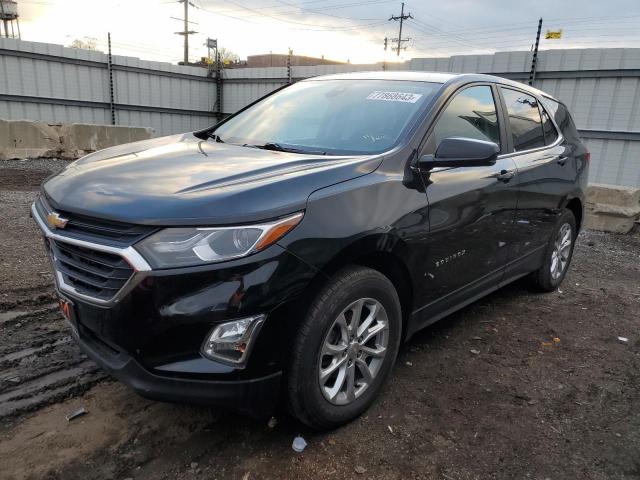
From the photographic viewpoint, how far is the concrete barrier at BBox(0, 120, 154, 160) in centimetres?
1086

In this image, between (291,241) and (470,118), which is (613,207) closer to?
(470,118)

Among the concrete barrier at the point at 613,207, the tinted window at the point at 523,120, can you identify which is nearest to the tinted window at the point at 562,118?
the tinted window at the point at 523,120

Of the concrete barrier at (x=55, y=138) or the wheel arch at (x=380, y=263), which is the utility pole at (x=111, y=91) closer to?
the concrete barrier at (x=55, y=138)

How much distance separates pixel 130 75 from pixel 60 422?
13.9 metres

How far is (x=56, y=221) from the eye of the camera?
228 cm

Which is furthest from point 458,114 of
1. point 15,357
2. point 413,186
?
point 15,357

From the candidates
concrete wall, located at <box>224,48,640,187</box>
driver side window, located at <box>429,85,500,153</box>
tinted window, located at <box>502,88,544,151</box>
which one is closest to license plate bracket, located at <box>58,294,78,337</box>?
driver side window, located at <box>429,85,500,153</box>

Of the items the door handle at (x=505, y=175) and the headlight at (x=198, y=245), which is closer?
the headlight at (x=198, y=245)

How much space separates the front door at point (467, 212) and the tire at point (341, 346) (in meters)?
0.42

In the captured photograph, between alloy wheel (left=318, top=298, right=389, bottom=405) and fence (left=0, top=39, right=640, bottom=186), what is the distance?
820 cm

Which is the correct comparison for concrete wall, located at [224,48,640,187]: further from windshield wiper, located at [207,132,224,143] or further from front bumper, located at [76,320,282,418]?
front bumper, located at [76,320,282,418]

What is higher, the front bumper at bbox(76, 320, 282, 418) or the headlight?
the headlight

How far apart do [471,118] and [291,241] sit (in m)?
1.92

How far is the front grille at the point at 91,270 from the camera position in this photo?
2002 mm
